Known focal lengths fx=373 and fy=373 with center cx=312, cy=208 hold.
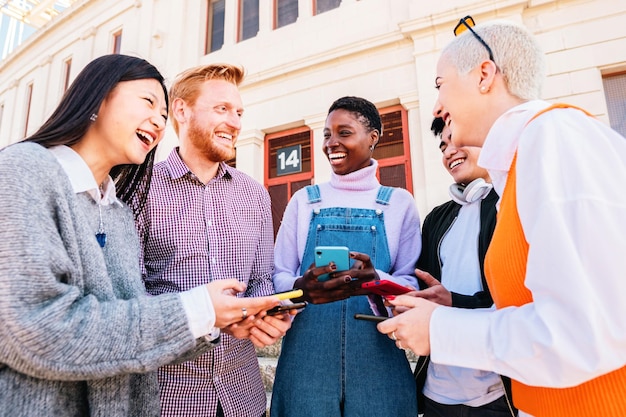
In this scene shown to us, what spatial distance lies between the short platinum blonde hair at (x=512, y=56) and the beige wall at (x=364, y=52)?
457 cm

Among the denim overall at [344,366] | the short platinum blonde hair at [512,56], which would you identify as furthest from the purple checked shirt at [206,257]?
the short platinum blonde hair at [512,56]

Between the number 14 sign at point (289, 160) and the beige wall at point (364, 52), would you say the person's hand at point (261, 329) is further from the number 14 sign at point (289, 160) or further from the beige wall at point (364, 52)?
the number 14 sign at point (289, 160)

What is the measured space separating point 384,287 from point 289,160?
6.36m

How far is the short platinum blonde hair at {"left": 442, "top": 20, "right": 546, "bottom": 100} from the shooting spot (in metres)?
1.38

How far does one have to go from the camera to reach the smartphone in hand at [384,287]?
1494 millimetres

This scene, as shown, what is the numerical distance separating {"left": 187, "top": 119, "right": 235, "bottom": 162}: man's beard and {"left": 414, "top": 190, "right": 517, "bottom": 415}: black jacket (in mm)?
1217

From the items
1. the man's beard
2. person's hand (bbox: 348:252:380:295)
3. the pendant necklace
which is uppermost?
the man's beard

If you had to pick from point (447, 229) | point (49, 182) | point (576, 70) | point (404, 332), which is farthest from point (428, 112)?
point (49, 182)

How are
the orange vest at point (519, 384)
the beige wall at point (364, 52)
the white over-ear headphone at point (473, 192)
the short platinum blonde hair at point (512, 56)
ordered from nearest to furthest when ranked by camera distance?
the orange vest at point (519, 384) → the short platinum blonde hair at point (512, 56) → the white over-ear headphone at point (473, 192) → the beige wall at point (364, 52)

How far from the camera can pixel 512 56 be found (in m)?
1.39

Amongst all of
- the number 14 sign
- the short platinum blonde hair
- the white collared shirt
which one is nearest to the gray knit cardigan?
the white collared shirt

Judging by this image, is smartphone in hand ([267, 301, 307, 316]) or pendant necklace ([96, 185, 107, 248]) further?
smartphone in hand ([267, 301, 307, 316])

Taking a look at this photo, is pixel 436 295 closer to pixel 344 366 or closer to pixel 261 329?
pixel 344 366

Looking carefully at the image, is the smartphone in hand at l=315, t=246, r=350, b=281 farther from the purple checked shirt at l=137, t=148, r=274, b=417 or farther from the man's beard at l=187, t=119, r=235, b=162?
the man's beard at l=187, t=119, r=235, b=162
